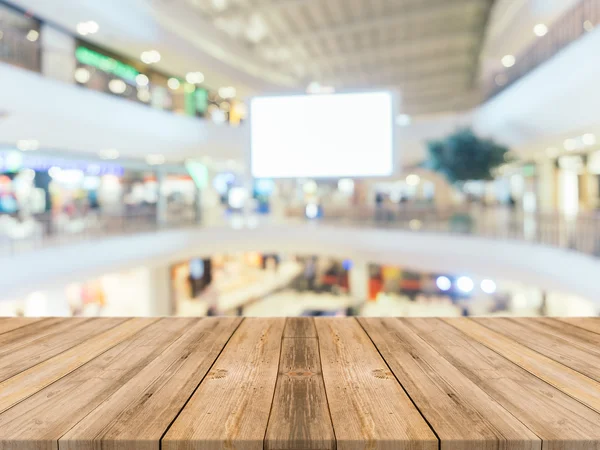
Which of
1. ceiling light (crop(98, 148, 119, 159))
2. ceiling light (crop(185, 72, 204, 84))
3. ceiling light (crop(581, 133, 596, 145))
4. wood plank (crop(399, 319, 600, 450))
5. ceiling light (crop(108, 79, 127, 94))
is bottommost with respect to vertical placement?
wood plank (crop(399, 319, 600, 450))

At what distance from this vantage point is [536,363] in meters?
1.70

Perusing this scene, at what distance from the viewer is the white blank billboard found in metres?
3.55

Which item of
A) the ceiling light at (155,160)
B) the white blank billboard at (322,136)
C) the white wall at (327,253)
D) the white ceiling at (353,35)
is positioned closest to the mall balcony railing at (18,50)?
the white wall at (327,253)

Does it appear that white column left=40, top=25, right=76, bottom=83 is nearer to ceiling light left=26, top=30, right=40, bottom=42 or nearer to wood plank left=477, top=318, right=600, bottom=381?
ceiling light left=26, top=30, right=40, bottom=42

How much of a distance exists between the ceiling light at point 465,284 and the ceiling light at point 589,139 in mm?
4279

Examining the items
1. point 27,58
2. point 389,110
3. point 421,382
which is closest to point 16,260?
point 27,58

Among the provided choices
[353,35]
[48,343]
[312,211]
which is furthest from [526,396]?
[353,35]

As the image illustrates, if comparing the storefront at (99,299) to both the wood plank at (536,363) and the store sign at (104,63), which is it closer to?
the store sign at (104,63)

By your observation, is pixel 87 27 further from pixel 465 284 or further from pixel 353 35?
pixel 465 284

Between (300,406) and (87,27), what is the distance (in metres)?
12.0

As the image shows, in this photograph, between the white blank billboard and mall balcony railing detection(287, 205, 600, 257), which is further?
mall balcony railing detection(287, 205, 600, 257)

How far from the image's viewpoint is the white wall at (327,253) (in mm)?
8711

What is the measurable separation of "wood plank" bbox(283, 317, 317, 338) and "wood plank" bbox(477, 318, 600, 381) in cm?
73

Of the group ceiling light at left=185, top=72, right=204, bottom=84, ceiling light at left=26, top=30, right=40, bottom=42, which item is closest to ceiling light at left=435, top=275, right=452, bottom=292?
ceiling light at left=185, top=72, right=204, bottom=84
